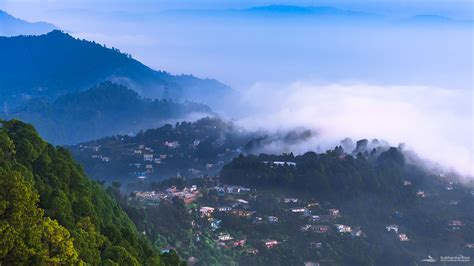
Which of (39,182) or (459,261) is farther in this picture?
(459,261)

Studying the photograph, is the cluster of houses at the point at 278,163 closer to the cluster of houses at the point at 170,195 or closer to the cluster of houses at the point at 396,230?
the cluster of houses at the point at 170,195

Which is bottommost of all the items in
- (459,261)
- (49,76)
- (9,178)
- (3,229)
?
(459,261)

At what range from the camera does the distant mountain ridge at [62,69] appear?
209 feet

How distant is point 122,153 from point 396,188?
42.8 feet

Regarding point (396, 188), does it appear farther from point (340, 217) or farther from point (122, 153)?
point (122, 153)

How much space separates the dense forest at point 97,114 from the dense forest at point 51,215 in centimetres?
3481

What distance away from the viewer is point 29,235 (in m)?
7.75

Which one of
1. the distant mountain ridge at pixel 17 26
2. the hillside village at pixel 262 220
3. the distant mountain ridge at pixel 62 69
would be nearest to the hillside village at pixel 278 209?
the hillside village at pixel 262 220

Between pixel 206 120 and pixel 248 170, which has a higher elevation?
pixel 206 120

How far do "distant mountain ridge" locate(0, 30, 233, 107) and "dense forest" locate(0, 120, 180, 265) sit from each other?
48.6 metres

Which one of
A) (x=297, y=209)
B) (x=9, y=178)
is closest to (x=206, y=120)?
(x=297, y=209)

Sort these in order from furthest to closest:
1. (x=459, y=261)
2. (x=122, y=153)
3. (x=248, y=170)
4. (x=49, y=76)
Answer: (x=49, y=76) < (x=122, y=153) < (x=248, y=170) < (x=459, y=261)

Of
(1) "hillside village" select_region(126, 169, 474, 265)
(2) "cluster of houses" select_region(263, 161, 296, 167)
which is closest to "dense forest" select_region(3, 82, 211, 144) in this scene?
(2) "cluster of houses" select_region(263, 161, 296, 167)

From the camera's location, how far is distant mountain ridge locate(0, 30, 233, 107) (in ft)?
209
